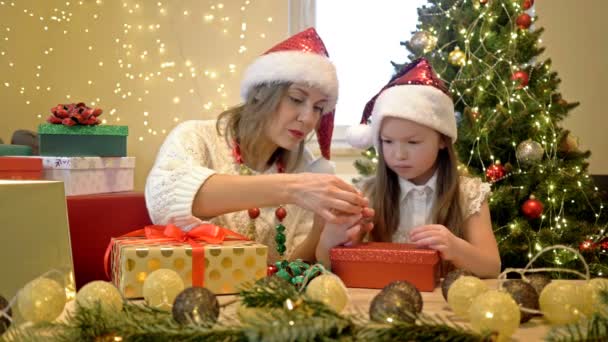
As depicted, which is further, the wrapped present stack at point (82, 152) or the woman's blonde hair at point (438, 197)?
the wrapped present stack at point (82, 152)

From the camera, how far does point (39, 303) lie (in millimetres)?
698

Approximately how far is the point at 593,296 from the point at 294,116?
1101mm

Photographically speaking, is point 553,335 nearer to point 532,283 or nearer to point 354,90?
Result: point 532,283

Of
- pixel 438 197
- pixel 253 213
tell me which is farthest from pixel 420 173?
pixel 253 213

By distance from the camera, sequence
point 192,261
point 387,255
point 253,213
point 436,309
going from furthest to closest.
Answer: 1. point 253,213
2. point 387,255
3. point 192,261
4. point 436,309

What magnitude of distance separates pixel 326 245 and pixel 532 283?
690mm

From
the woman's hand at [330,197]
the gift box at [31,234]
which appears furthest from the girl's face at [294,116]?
the gift box at [31,234]

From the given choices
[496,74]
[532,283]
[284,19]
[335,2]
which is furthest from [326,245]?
[335,2]

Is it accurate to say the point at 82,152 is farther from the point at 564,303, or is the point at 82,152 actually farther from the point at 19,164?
the point at 564,303

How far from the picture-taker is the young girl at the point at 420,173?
64.9 inches

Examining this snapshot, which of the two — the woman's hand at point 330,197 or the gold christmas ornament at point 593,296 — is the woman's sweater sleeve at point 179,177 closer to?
the woman's hand at point 330,197

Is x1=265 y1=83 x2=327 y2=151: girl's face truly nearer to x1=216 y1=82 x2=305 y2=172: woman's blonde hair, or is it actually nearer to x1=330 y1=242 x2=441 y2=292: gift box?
x1=216 y1=82 x2=305 y2=172: woman's blonde hair

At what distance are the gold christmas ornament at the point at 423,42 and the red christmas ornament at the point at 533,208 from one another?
818 mm

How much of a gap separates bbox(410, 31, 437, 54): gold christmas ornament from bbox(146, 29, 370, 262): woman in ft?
3.33
